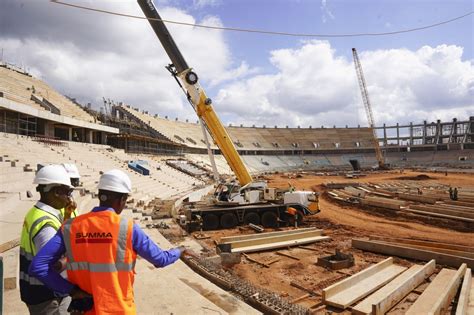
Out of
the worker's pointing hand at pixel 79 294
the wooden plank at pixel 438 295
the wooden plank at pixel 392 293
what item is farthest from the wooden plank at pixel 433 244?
the worker's pointing hand at pixel 79 294

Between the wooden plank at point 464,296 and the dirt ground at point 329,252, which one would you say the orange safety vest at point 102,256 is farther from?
the wooden plank at point 464,296

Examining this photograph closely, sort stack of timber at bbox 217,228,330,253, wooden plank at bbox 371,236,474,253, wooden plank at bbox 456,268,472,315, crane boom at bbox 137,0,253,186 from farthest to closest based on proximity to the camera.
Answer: crane boom at bbox 137,0,253,186 → stack of timber at bbox 217,228,330,253 → wooden plank at bbox 371,236,474,253 → wooden plank at bbox 456,268,472,315

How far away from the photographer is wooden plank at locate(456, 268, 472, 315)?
5277 millimetres

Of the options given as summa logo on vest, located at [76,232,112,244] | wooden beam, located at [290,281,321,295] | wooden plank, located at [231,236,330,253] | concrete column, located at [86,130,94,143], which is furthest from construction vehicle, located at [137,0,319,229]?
concrete column, located at [86,130,94,143]

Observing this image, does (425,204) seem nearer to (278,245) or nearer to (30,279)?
(278,245)

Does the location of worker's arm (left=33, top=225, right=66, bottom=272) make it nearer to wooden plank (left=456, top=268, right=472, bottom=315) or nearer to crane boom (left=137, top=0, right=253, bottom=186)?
wooden plank (left=456, top=268, right=472, bottom=315)

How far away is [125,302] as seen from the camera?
227 centimetres

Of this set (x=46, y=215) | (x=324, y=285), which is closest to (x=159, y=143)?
(x=324, y=285)

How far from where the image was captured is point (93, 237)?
2191 millimetres

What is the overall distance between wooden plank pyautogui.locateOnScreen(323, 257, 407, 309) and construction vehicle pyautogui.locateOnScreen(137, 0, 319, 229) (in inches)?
244

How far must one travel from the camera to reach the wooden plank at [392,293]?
551cm

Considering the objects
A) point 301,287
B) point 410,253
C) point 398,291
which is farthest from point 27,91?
point 398,291

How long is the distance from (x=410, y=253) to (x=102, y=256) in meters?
9.23

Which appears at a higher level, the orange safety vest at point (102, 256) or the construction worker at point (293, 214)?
the orange safety vest at point (102, 256)
